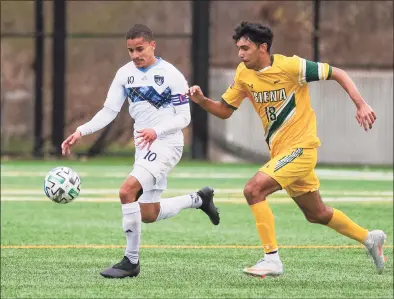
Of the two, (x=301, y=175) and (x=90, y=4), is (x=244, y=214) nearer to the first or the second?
(x=301, y=175)

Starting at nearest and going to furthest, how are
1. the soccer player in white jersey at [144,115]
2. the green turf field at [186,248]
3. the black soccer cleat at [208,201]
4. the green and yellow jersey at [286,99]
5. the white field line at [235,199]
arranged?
the green turf field at [186,248] < the green and yellow jersey at [286,99] < the soccer player in white jersey at [144,115] < the black soccer cleat at [208,201] < the white field line at [235,199]

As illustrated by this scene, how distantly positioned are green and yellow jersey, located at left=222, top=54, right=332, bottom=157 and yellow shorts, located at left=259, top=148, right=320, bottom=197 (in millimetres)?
81

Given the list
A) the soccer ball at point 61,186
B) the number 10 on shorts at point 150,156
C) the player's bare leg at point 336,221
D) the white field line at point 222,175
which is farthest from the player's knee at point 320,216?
the white field line at point 222,175

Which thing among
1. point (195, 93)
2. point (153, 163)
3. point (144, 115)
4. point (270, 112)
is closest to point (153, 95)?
point (144, 115)

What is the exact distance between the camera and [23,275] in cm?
986

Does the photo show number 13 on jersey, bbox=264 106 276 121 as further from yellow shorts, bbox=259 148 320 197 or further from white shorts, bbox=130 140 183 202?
white shorts, bbox=130 140 183 202

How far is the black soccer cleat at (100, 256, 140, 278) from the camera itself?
32.1 ft

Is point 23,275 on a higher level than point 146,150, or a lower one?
lower

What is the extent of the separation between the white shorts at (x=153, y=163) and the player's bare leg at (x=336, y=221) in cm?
115

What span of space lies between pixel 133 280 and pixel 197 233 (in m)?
3.47

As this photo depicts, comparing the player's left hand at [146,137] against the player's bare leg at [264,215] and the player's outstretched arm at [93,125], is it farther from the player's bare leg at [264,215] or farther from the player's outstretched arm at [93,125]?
the player's bare leg at [264,215]

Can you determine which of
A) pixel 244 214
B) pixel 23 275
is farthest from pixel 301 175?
pixel 244 214

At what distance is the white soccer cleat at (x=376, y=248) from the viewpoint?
402 inches

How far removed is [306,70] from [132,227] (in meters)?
1.96
